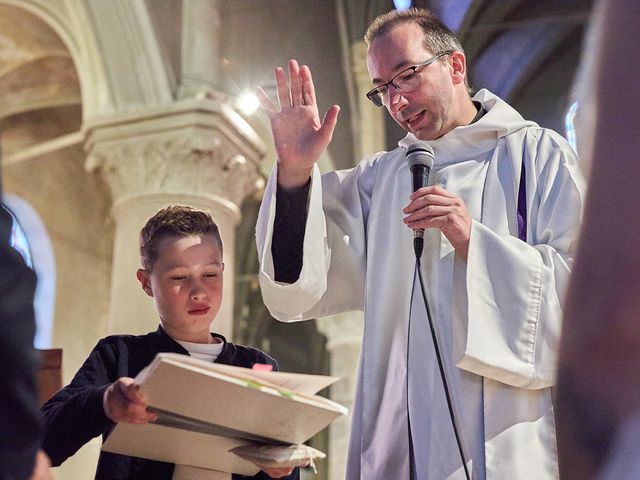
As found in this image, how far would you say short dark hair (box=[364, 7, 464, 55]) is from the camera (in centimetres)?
305

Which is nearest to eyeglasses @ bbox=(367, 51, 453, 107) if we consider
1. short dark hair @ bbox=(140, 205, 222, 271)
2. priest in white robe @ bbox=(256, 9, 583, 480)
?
priest in white robe @ bbox=(256, 9, 583, 480)

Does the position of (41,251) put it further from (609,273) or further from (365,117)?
(609,273)

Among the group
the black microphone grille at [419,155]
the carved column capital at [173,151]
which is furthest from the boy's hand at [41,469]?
the carved column capital at [173,151]

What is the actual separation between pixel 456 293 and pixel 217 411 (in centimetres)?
95

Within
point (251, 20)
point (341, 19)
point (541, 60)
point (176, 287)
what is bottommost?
point (176, 287)

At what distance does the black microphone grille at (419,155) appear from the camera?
253 centimetres

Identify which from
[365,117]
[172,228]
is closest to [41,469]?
[172,228]

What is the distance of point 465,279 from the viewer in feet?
8.85

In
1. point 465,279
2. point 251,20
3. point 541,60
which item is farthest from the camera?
point 541,60

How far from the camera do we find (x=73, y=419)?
6.97ft

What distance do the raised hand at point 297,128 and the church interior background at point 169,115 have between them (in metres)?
2.10

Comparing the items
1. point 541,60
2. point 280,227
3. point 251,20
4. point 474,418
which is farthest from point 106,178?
point 541,60

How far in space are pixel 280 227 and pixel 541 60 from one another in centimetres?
1333

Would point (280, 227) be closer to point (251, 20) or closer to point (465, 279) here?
point (465, 279)
